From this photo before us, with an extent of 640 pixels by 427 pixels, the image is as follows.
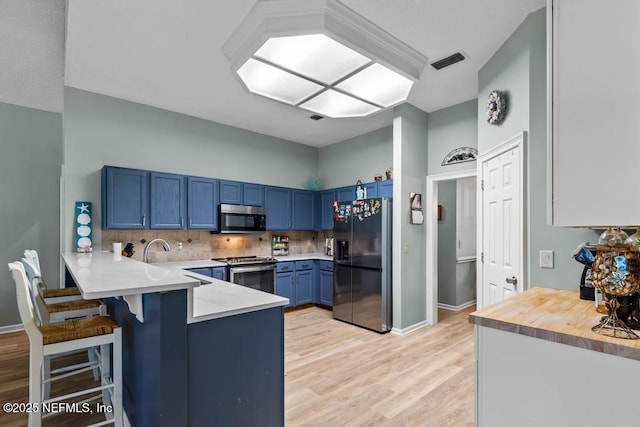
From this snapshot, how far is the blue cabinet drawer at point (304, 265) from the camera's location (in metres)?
5.19

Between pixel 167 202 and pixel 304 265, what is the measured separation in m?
2.35

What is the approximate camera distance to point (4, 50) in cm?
299

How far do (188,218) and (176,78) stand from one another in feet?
5.94

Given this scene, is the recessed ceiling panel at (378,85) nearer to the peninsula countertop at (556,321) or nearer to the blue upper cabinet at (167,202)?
the peninsula countertop at (556,321)

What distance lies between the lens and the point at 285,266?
5.02 meters

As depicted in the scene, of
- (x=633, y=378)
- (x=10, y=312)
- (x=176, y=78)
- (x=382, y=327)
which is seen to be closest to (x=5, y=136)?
(x=10, y=312)

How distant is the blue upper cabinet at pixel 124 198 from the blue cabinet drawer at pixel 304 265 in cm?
234

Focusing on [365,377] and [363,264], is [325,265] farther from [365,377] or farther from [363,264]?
[365,377]

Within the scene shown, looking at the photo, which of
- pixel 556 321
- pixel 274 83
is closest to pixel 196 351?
pixel 556 321

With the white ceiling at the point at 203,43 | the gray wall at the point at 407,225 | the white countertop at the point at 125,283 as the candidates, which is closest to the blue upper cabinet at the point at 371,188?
the gray wall at the point at 407,225

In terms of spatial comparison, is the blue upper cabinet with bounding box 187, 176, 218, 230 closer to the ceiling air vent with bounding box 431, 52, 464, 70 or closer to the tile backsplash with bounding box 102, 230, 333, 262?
the tile backsplash with bounding box 102, 230, 333, 262

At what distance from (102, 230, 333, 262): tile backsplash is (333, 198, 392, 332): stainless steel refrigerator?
4.58ft

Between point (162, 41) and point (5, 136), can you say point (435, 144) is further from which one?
point (5, 136)

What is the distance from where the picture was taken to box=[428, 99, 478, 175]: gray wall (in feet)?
13.1
